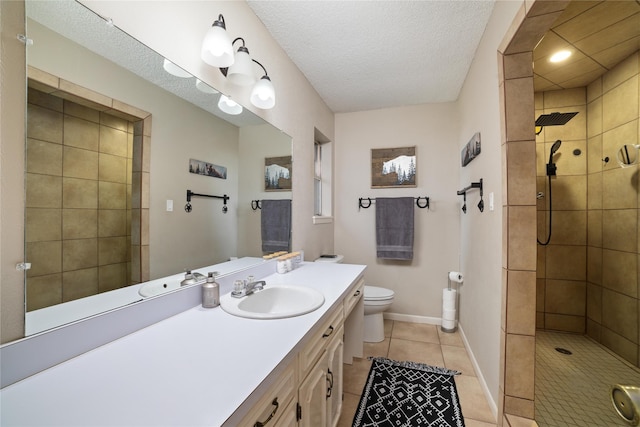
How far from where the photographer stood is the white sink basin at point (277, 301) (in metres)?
1.10

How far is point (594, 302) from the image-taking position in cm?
221

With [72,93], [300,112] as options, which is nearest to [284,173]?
[300,112]

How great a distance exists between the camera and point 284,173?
1945mm

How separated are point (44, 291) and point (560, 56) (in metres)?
2.98

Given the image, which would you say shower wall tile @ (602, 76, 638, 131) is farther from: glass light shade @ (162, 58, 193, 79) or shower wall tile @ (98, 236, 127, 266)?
shower wall tile @ (98, 236, 127, 266)

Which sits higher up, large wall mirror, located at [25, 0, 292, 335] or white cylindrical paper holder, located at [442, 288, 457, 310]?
large wall mirror, located at [25, 0, 292, 335]

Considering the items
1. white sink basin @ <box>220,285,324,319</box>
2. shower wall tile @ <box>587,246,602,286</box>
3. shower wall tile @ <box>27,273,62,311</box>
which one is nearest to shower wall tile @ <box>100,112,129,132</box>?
shower wall tile @ <box>27,273,62,311</box>

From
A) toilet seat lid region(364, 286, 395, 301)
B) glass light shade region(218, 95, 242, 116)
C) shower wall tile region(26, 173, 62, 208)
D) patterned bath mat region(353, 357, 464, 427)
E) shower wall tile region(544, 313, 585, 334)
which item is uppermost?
glass light shade region(218, 95, 242, 116)

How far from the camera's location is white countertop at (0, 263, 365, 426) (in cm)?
51

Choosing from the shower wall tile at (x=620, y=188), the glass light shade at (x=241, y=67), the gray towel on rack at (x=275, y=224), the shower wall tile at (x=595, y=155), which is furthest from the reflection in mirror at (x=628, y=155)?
the glass light shade at (x=241, y=67)

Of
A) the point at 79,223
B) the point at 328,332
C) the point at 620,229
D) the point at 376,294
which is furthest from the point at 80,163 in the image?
the point at 620,229

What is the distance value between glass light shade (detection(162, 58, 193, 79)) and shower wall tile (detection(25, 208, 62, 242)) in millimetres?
664

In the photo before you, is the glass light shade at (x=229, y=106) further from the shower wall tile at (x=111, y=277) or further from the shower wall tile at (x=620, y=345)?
the shower wall tile at (x=620, y=345)

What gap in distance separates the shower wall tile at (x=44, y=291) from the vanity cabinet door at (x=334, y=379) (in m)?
0.95
